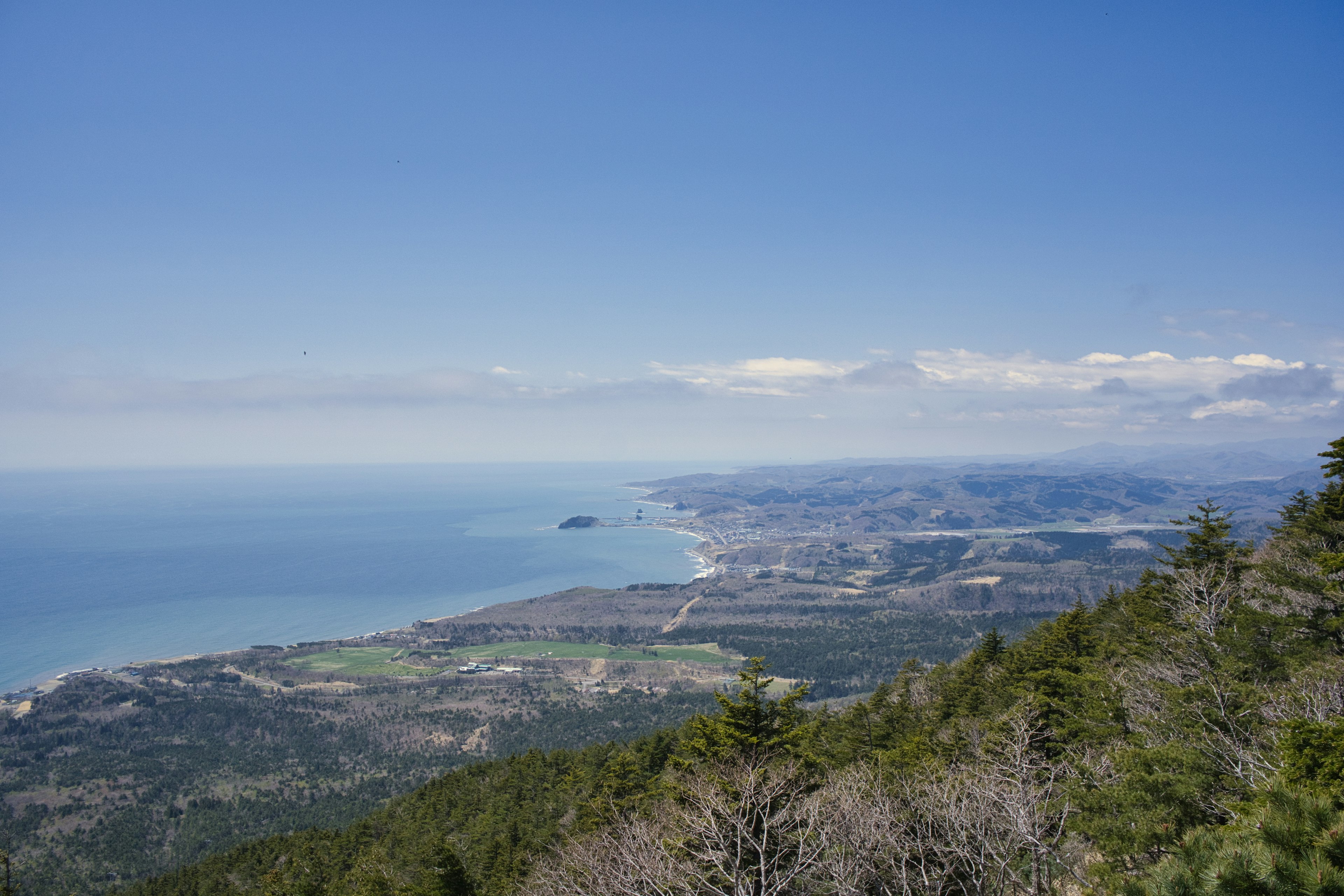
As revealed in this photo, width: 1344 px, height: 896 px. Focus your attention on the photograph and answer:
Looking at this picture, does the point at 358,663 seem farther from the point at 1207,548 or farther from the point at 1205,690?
the point at 1205,690

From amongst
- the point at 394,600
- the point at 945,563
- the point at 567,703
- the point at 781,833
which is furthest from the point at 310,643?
the point at 945,563

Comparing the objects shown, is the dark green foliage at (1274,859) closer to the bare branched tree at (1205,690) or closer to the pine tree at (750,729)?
the bare branched tree at (1205,690)

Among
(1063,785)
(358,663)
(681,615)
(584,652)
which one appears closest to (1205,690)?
(1063,785)

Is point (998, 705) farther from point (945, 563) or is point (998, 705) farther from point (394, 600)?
point (945, 563)

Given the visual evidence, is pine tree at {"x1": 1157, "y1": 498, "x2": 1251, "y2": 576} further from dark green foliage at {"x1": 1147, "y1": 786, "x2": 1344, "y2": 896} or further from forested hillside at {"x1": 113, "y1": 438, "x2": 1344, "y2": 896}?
dark green foliage at {"x1": 1147, "y1": 786, "x2": 1344, "y2": 896}

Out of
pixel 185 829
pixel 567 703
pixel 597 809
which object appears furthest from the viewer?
pixel 567 703
